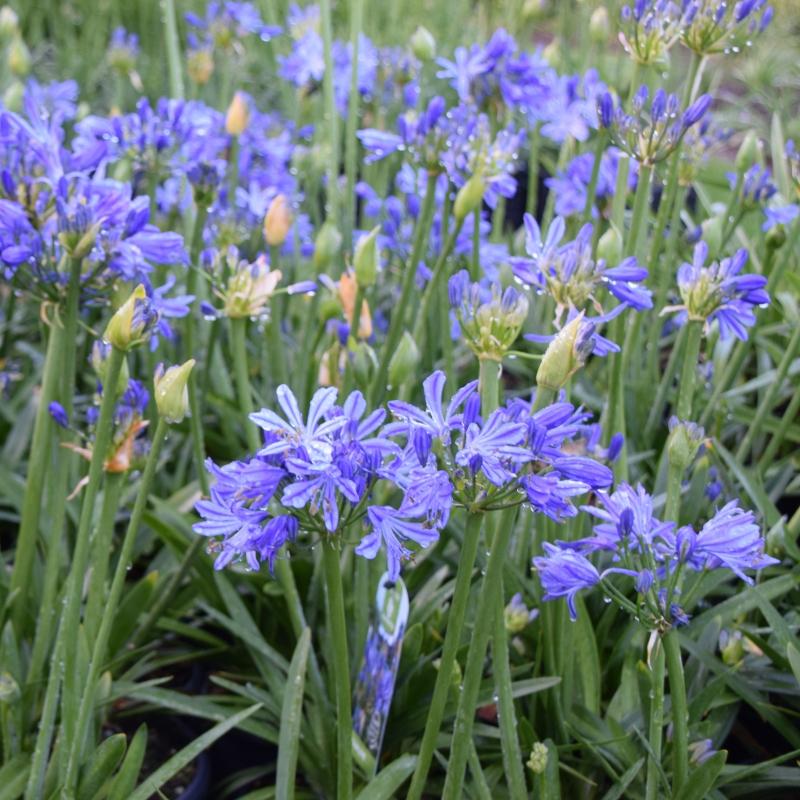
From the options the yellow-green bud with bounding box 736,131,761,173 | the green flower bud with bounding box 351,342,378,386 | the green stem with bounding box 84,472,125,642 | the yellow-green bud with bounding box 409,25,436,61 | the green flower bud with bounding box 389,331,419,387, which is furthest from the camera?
the yellow-green bud with bounding box 409,25,436,61

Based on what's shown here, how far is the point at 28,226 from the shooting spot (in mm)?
1363

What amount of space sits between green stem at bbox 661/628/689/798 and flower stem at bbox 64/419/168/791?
58 centimetres

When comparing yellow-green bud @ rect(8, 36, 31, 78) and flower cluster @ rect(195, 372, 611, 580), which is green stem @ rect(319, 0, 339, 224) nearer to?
yellow-green bud @ rect(8, 36, 31, 78)

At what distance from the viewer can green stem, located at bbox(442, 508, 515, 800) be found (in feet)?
3.51

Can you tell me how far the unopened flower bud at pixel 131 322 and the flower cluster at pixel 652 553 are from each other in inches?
19.3

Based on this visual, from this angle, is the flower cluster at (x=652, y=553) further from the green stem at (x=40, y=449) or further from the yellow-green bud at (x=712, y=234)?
the yellow-green bud at (x=712, y=234)

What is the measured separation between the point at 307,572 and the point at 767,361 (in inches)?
49.0

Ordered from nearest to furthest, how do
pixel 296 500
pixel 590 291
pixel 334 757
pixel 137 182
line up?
1. pixel 296 500
2. pixel 590 291
3. pixel 334 757
4. pixel 137 182

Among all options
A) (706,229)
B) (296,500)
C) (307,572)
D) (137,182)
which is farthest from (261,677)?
(137,182)

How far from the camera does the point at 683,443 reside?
1229 millimetres

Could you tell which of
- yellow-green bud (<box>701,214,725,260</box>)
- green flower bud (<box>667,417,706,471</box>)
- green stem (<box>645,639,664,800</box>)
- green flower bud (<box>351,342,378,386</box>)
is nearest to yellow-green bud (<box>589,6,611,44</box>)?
yellow-green bud (<box>701,214,725,260</box>)

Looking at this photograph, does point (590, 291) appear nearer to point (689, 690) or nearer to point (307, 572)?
point (689, 690)

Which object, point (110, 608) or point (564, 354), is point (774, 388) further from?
point (110, 608)

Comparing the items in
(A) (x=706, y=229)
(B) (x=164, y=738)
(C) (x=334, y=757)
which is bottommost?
(B) (x=164, y=738)
